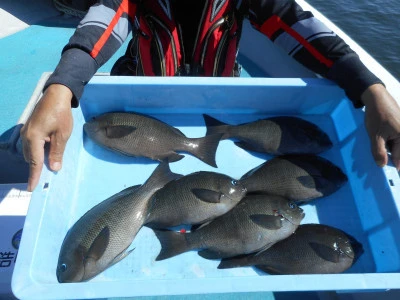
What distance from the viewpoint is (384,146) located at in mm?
1589

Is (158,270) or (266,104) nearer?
(158,270)

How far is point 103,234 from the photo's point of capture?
1.49 m

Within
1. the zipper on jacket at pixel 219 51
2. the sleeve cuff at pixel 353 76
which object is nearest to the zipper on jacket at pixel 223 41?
the zipper on jacket at pixel 219 51

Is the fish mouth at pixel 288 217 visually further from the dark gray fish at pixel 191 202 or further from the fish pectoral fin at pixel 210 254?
the fish pectoral fin at pixel 210 254

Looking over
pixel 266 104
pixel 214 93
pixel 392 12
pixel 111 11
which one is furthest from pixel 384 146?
pixel 392 12

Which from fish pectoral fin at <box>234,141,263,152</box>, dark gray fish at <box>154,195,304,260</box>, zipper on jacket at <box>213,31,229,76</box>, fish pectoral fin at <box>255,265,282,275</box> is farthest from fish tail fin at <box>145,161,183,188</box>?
zipper on jacket at <box>213,31,229,76</box>

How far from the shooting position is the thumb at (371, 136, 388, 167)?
1.58 metres

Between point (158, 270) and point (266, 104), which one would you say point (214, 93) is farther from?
point (158, 270)

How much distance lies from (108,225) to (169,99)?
32.4 inches

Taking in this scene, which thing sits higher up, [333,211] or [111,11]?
[111,11]

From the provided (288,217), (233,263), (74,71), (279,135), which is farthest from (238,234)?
(74,71)

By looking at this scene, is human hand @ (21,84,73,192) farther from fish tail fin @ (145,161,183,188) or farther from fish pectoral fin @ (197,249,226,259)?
fish pectoral fin @ (197,249,226,259)

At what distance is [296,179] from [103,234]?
980 mm

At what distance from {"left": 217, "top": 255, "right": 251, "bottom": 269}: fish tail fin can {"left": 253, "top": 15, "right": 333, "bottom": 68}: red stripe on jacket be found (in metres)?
1.12
